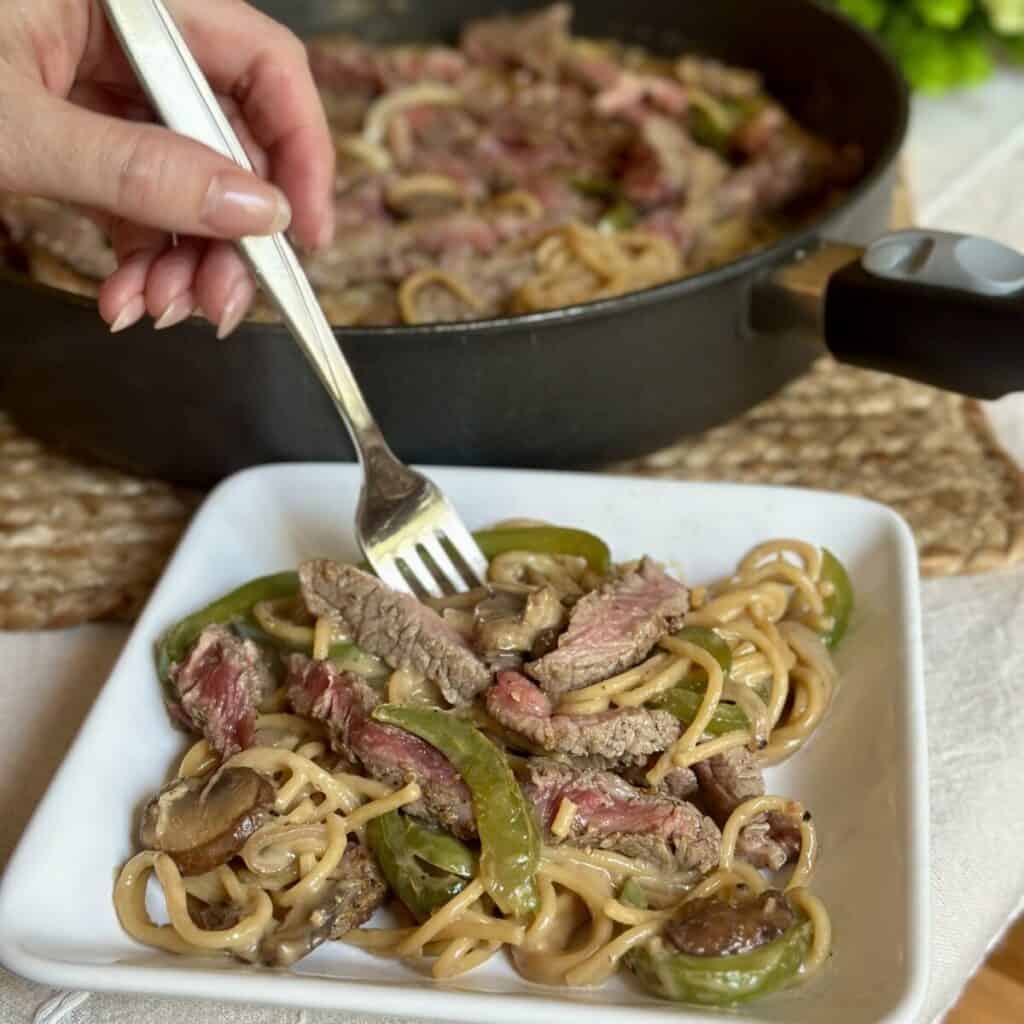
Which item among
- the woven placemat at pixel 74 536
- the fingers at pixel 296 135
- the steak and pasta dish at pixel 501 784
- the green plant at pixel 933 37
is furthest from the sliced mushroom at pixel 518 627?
the green plant at pixel 933 37

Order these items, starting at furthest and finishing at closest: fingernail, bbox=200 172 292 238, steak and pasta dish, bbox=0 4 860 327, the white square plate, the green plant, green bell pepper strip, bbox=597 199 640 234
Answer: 1. the green plant
2. green bell pepper strip, bbox=597 199 640 234
3. steak and pasta dish, bbox=0 4 860 327
4. fingernail, bbox=200 172 292 238
5. the white square plate

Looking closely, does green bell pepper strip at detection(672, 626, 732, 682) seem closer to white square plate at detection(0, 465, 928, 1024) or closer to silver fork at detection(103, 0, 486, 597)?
white square plate at detection(0, 465, 928, 1024)

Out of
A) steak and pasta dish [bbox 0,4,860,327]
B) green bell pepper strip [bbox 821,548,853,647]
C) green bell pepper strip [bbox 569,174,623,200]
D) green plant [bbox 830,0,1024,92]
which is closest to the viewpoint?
green bell pepper strip [bbox 821,548,853,647]

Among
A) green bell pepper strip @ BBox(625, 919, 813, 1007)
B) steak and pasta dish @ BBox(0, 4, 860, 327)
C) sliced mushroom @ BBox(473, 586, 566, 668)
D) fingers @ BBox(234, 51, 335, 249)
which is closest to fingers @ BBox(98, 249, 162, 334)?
fingers @ BBox(234, 51, 335, 249)

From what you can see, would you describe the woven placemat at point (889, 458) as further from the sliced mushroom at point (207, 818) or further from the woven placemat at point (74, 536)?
the sliced mushroom at point (207, 818)

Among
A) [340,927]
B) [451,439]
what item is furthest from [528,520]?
[340,927]

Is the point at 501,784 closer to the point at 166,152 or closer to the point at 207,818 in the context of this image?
the point at 207,818
